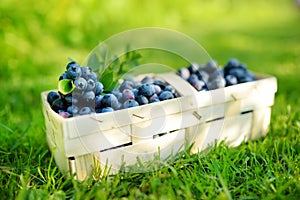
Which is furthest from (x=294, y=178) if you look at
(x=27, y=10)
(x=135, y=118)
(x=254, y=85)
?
(x=27, y=10)

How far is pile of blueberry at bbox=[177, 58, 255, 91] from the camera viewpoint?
4.96 feet

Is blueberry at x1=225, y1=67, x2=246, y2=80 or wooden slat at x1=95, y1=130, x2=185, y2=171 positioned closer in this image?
wooden slat at x1=95, y1=130, x2=185, y2=171

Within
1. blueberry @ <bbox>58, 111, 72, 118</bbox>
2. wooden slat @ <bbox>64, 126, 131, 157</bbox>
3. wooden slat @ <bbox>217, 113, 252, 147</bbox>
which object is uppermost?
blueberry @ <bbox>58, 111, 72, 118</bbox>

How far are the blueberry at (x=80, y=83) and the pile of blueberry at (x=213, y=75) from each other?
0.45 meters

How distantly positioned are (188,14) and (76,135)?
9.67ft

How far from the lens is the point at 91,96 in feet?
4.06

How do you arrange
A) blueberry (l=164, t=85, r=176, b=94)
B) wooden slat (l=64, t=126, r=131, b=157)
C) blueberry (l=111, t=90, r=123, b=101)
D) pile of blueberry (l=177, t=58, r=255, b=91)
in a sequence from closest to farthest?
wooden slat (l=64, t=126, r=131, b=157), blueberry (l=111, t=90, r=123, b=101), blueberry (l=164, t=85, r=176, b=94), pile of blueberry (l=177, t=58, r=255, b=91)

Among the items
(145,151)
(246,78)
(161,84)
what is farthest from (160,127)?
(246,78)

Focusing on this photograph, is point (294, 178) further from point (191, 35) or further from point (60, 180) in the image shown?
point (191, 35)

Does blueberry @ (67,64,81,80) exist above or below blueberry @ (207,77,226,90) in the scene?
above

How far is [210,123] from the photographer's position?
143 centimetres

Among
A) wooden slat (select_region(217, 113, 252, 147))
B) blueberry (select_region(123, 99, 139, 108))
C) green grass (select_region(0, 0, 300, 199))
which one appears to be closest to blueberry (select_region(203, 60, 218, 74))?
wooden slat (select_region(217, 113, 252, 147))

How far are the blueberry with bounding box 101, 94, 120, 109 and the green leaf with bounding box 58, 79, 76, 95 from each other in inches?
4.0

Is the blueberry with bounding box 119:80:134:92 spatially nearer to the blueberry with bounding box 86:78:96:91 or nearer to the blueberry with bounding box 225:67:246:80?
the blueberry with bounding box 86:78:96:91
